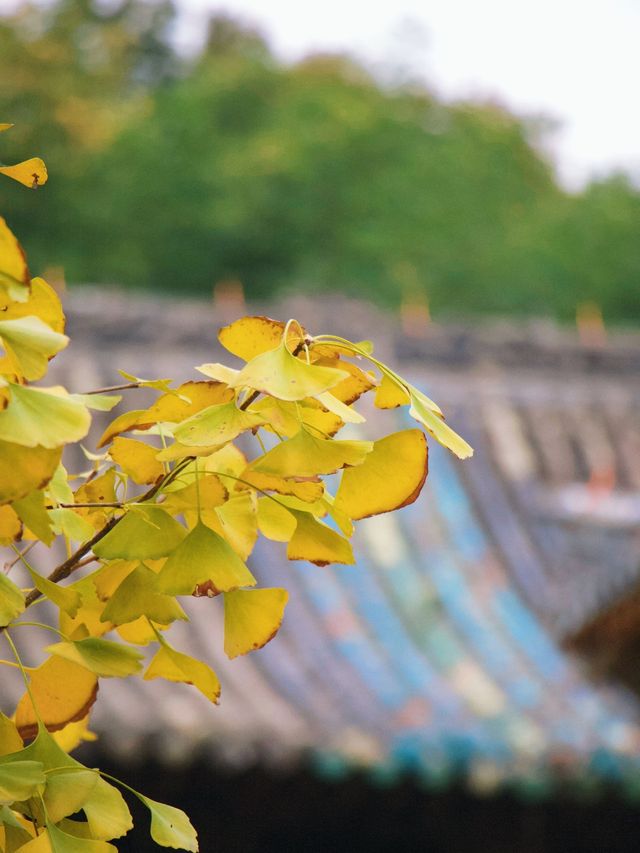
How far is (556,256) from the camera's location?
1185 cm

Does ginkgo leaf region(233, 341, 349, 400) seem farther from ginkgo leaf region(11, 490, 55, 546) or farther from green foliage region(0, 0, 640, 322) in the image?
green foliage region(0, 0, 640, 322)

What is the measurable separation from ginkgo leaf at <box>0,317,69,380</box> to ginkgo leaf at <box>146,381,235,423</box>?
0.23 ft

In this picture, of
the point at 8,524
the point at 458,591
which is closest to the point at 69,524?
the point at 8,524

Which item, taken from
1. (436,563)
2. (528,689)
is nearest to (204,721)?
(528,689)

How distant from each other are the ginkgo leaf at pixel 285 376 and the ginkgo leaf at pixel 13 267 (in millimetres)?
79

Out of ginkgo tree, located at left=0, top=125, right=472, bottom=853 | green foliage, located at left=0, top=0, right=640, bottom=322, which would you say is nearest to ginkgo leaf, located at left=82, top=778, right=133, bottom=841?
ginkgo tree, located at left=0, top=125, right=472, bottom=853

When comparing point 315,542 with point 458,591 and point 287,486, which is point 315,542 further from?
point 458,591

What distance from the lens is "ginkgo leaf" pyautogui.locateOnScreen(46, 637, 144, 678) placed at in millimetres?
514

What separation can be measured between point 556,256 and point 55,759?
1164 centimetres

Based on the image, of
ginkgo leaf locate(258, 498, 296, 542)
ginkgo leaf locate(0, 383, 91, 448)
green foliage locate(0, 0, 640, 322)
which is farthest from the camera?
green foliage locate(0, 0, 640, 322)

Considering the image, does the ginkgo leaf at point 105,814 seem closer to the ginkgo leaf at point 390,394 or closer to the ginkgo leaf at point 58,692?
the ginkgo leaf at point 58,692

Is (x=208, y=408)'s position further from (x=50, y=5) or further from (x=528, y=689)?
(x=50, y=5)

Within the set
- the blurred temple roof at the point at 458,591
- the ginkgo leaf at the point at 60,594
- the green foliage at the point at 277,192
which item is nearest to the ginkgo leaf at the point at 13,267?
the ginkgo leaf at the point at 60,594

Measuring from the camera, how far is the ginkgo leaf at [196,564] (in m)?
0.49
